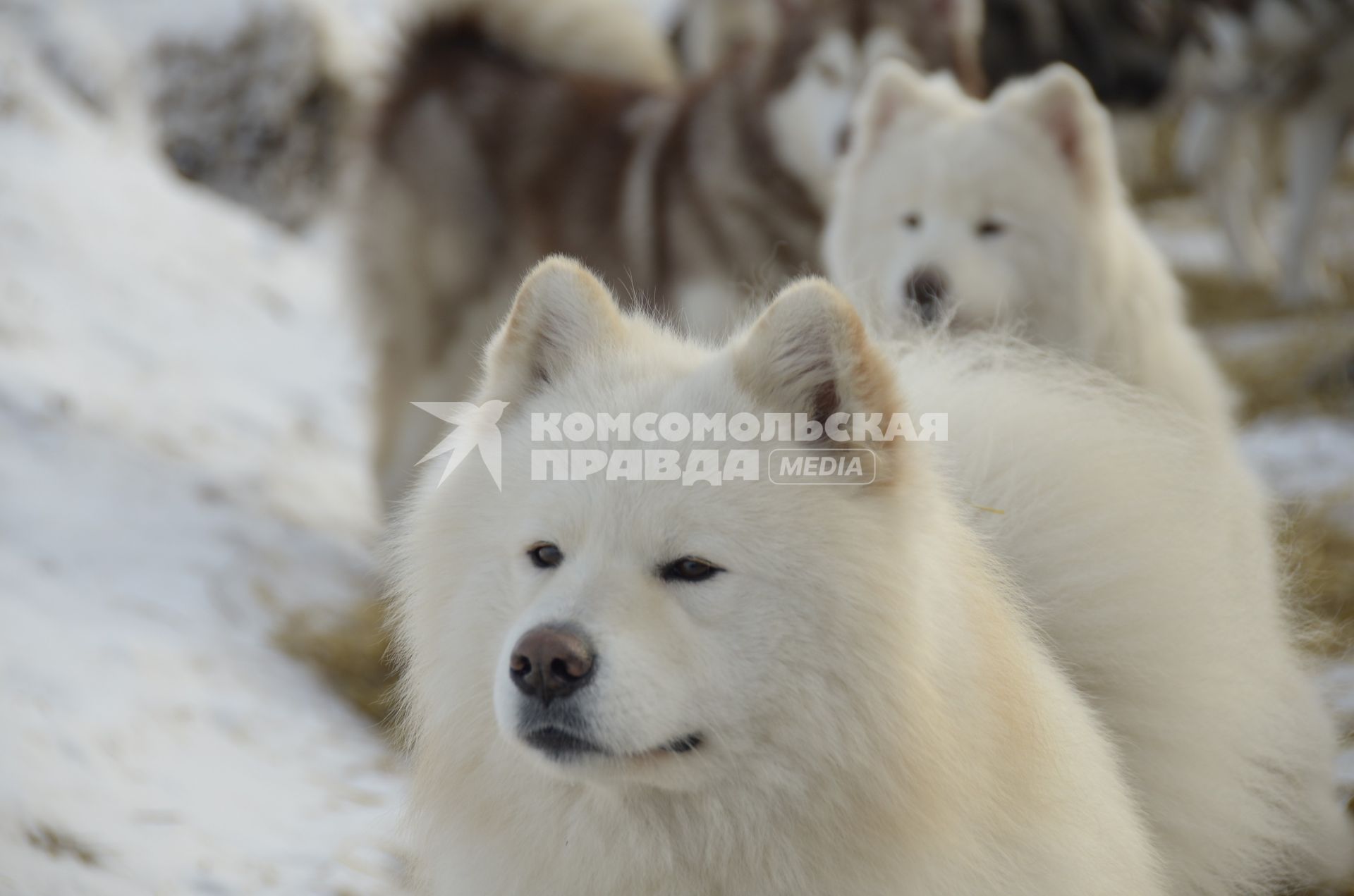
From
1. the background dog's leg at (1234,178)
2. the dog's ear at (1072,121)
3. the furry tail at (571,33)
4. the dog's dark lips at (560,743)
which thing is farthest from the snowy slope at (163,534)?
the background dog's leg at (1234,178)

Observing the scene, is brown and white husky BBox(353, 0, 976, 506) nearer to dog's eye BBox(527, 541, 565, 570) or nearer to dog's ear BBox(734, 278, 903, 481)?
dog's ear BBox(734, 278, 903, 481)

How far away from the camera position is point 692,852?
1.79 meters

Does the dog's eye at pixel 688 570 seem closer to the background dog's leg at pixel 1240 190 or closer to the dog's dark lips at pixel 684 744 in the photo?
the dog's dark lips at pixel 684 744

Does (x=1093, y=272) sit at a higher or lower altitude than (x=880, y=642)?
higher

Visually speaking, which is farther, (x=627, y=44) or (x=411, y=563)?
(x=627, y=44)

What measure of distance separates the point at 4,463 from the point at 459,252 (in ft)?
8.16

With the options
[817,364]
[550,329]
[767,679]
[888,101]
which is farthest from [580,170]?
[767,679]

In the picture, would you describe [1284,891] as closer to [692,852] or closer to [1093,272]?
[692,852]

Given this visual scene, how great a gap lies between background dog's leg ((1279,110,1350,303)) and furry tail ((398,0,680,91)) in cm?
427

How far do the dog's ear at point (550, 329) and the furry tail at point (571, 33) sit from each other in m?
4.68

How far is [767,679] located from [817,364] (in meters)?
0.47

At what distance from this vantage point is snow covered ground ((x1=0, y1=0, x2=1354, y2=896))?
2.90 metres

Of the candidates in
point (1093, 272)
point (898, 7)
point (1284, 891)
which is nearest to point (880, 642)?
point (1284, 891)

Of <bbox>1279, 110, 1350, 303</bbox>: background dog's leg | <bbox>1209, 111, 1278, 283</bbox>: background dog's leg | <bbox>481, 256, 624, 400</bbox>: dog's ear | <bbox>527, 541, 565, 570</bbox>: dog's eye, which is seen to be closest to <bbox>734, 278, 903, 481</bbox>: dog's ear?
<bbox>481, 256, 624, 400</bbox>: dog's ear
